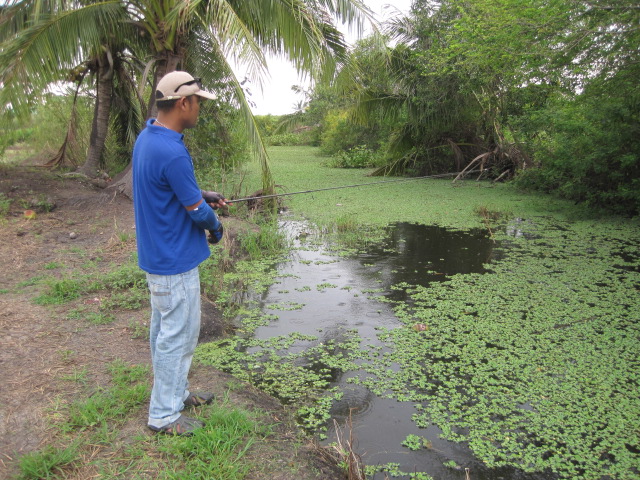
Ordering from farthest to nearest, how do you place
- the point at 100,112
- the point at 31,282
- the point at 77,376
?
the point at 100,112 < the point at 31,282 < the point at 77,376

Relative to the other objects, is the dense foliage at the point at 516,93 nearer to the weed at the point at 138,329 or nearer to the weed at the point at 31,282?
the weed at the point at 31,282

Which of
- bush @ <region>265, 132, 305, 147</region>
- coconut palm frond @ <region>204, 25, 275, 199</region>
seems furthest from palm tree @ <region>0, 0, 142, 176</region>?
bush @ <region>265, 132, 305, 147</region>

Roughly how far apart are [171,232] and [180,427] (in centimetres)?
92

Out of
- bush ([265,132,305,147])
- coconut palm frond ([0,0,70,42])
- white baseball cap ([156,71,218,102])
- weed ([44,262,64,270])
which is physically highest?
coconut palm frond ([0,0,70,42])

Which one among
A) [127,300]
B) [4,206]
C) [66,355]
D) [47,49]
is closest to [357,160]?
[47,49]

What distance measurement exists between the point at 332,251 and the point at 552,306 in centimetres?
272

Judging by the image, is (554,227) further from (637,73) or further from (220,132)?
(220,132)

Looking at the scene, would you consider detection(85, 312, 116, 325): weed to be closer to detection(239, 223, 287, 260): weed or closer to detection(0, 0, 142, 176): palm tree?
detection(239, 223, 287, 260): weed

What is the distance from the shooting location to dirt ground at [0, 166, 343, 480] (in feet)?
7.80

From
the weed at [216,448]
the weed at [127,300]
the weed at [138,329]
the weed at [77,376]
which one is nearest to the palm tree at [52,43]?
the weed at [127,300]

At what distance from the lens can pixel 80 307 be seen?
3.91 metres

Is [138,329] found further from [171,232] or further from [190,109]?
[190,109]

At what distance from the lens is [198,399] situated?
2648 mm

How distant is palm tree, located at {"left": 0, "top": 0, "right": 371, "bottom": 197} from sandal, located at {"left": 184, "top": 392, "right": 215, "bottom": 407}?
13.4 ft
